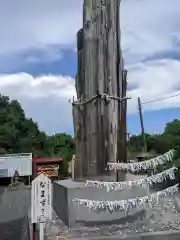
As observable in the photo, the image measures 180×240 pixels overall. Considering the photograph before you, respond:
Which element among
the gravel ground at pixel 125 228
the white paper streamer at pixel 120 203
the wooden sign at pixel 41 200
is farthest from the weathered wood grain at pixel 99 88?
the wooden sign at pixel 41 200

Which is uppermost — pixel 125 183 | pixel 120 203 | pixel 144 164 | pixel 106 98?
pixel 106 98

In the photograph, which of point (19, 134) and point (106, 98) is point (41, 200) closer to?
point (106, 98)

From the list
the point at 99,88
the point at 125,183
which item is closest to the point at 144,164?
the point at 125,183

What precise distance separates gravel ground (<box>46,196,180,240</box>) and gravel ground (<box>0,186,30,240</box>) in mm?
431

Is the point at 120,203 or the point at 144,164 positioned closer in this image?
the point at 120,203

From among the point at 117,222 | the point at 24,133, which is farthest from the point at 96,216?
the point at 24,133

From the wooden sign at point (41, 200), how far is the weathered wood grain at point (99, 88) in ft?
7.45

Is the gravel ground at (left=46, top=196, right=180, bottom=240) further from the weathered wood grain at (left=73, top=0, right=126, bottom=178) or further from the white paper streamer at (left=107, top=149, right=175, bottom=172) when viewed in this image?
the weathered wood grain at (left=73, top=0, right=126, bottom=178)

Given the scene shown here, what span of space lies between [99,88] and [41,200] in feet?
9.68

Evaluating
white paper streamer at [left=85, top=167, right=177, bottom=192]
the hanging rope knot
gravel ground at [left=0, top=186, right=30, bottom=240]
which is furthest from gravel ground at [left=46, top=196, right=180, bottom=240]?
the hanging rope knot

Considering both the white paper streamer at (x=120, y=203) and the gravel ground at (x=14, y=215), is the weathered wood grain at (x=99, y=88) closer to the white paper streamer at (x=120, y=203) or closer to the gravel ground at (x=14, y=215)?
the white paper streamer at (x=120, y=203)

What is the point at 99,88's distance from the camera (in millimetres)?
6688

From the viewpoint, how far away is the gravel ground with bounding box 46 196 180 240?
5410mm

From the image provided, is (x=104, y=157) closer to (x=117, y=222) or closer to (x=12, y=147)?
(x=117, y=222)
